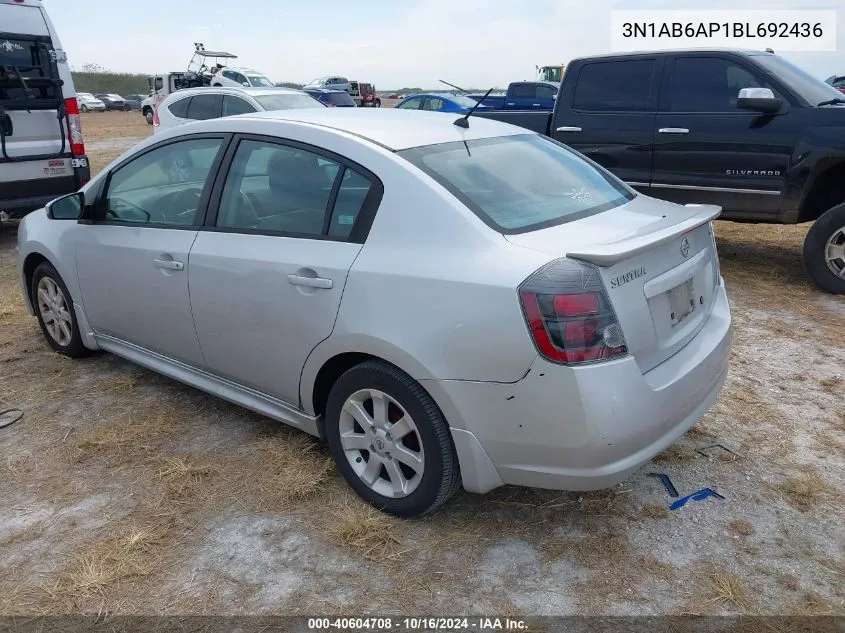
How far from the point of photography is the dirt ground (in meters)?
2.46

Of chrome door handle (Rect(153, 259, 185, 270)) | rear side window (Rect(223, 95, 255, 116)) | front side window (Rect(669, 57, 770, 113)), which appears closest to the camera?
chrome door handle (Rect(153, 259, 185, 270))

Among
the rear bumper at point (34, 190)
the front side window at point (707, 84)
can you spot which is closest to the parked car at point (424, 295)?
the front side window at point (707, 84)

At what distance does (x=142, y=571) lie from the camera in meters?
2.60

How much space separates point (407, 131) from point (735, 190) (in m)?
4.27

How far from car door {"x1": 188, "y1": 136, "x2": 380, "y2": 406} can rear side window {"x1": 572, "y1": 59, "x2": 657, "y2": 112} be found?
4.68 m

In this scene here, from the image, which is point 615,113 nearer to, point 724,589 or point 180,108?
point 724,589

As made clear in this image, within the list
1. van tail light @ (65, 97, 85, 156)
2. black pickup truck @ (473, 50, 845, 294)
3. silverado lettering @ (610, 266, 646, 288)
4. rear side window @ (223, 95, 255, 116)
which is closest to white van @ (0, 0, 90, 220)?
van tail light @ (65, 97, 85, 156)

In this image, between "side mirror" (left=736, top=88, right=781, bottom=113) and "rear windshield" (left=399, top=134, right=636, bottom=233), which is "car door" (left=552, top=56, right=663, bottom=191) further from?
"rear windshield" (left=399, top=134, right=636, bottom=233)

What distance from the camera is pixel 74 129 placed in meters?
7.79

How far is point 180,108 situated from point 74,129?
169 inches

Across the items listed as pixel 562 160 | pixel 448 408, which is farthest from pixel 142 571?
pixel 562 160

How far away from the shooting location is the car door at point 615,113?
6.71 meters

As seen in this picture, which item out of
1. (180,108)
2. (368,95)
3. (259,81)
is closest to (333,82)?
(368,95)

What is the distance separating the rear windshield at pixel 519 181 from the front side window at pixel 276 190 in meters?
0.43
